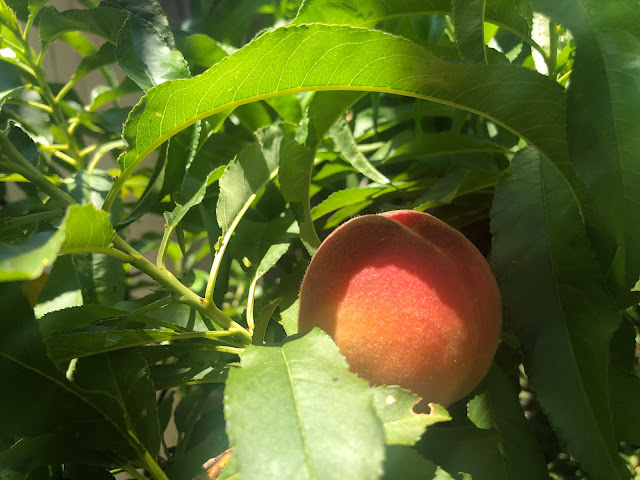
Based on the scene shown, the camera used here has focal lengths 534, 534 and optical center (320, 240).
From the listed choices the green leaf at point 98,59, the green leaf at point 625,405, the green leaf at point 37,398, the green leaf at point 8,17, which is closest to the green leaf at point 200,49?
the green leaf at point 98,59

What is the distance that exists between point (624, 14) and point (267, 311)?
32 centimetres

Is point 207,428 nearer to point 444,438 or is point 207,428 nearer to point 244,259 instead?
point 244,259

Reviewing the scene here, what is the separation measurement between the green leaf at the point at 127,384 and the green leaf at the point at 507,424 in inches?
10.9

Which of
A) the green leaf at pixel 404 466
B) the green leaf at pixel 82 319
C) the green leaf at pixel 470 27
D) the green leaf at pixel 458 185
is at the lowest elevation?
the green leaf at pixel 404 466

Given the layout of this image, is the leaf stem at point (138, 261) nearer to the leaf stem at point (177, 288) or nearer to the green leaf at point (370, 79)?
the leaf stem at point (177, 288)

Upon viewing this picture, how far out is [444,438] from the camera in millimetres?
410

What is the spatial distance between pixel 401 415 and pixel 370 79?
0.23 metres

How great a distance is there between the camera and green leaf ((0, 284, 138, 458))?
0.36 metres

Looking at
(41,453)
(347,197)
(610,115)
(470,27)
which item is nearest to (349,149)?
(347,197)

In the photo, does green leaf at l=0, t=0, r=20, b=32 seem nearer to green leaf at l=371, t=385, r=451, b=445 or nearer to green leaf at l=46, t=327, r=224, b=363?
green leaf at l=46, t=327, r=224, b=363

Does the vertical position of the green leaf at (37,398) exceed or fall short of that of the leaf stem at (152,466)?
it exceeds it

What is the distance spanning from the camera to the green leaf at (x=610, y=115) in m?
0.32

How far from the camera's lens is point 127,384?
0.45 m

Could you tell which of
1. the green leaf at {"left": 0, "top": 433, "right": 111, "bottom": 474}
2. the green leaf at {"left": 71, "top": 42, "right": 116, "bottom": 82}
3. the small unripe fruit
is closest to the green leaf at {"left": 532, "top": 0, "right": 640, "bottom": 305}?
the small unripe fruit
